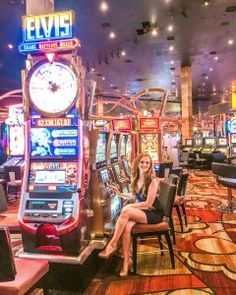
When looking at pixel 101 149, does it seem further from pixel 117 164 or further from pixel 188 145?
pixel 188 145

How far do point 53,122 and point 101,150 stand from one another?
0.93 m

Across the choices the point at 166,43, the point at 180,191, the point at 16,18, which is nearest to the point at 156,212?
the point at 180,191

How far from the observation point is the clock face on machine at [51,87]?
3.23 m

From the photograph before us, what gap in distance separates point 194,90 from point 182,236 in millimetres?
20903

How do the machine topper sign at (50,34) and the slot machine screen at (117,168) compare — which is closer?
the machine topper sign at (50,34)

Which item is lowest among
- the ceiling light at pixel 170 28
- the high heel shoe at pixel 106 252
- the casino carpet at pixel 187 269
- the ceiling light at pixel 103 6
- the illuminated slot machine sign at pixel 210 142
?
the casino carpet at pixel 187 269

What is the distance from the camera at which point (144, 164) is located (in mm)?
3719

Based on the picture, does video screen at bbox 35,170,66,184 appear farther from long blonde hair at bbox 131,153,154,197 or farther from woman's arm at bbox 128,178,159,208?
long blonde hair at bbox 131,153,154,197

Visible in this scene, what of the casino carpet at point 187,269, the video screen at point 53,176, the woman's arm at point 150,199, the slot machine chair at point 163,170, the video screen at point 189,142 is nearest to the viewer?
the casino carpet at point 187,269

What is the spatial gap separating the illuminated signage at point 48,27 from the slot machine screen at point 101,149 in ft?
3.81

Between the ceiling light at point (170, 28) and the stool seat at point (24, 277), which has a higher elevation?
the ceiling light at point (170, 28)

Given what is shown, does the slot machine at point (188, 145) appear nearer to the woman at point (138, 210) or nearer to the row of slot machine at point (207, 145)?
the row of slot machine at point (207, 145)

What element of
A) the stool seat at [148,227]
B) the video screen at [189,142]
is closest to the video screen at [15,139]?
the stool seat at [148,227]

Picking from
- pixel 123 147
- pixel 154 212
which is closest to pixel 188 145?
pixel 123 147
